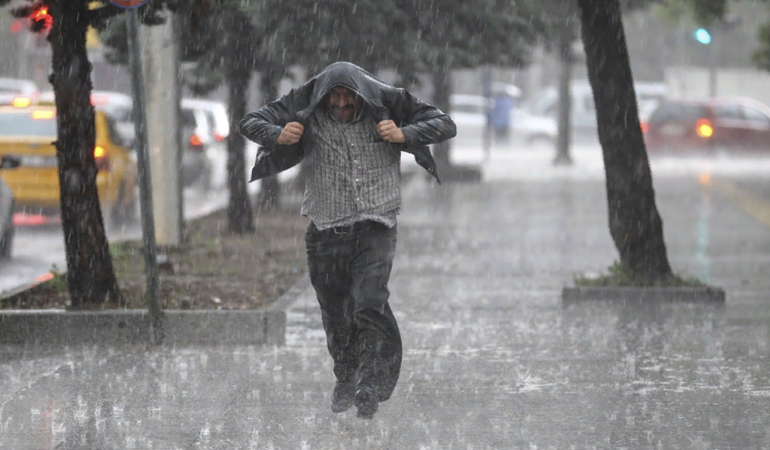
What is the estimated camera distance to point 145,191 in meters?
8.86

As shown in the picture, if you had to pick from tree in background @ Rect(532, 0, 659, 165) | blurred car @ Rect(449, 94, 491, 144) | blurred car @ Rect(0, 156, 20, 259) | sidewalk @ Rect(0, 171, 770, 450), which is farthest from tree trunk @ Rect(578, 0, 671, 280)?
blurred car @ Rect(449, 94, 491, 144)

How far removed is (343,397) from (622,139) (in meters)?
4.71

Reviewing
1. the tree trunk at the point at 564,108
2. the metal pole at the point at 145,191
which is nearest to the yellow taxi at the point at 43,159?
the metal pole at the point at 145,191

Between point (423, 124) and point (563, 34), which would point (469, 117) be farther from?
point (423, 124)

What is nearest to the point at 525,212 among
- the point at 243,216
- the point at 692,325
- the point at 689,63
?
the point at 243,216

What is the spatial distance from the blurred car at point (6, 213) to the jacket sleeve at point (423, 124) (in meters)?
7.80

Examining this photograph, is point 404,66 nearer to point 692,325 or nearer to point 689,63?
point 692,325

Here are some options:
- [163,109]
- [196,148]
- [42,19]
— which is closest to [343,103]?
[42,19]

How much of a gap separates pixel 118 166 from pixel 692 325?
994 centimetres

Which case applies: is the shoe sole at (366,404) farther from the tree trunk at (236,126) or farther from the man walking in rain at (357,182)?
the tree trunk at (236,126)

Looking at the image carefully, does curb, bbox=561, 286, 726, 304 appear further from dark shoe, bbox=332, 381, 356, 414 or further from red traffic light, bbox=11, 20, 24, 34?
red traffic light, bbox=11, 20, 24, 34

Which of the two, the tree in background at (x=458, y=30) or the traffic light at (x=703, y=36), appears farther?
the traffic light at (x=703, y=36)

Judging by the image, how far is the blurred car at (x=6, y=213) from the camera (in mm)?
13781

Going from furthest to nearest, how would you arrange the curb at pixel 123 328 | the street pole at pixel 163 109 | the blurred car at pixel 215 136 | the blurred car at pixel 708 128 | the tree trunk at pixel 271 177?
the blurred car at pixel 708 128 → the blurred car at pixel 215 136 → the tree trunk at pixel 271 177 → the street pole at pixel 163 109 → the curb at pixel 123 328
